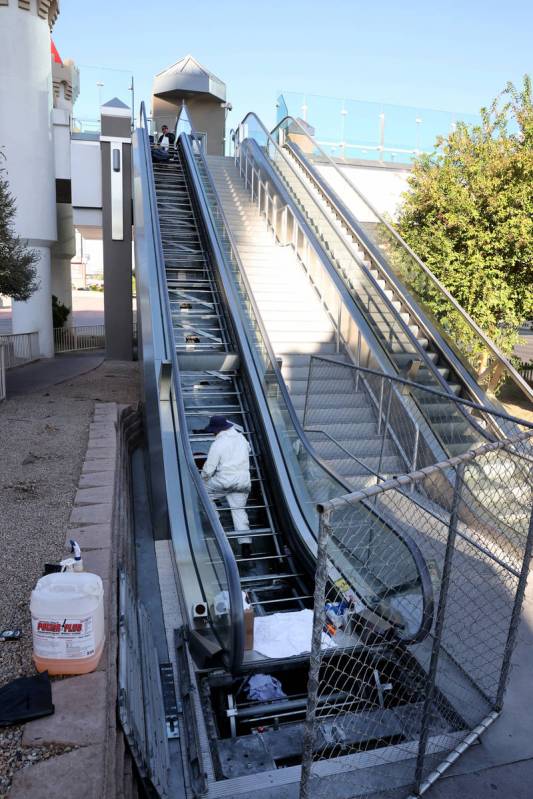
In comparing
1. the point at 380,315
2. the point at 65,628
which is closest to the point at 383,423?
the point at 380,315

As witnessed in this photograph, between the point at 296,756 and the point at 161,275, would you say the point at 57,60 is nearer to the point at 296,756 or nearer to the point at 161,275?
the point at 161,275

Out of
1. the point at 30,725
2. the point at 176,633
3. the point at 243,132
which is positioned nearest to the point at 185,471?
the point at 176,633

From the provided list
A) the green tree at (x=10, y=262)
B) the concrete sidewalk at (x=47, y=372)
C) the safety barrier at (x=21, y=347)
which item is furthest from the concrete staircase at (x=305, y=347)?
the safety barrier at (x=21, y=347)

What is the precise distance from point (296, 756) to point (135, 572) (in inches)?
112

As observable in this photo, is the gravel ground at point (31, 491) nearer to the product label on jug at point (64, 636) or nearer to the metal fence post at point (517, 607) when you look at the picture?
the product label on jug at point (64, 636)

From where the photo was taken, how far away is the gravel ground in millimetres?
3693

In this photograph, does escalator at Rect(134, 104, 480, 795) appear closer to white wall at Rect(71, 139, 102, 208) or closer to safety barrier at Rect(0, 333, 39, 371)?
white wall at Rect(71, 139, 102, 208)

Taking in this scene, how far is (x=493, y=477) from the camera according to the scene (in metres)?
6.18

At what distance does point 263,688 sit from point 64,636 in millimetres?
1789

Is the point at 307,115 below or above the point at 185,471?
above

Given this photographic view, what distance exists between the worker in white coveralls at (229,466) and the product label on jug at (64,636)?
10.0 ft

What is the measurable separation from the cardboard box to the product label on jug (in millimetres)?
1367

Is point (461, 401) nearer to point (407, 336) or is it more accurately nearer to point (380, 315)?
point (407, 336)

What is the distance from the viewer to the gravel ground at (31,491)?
3.69 metres
